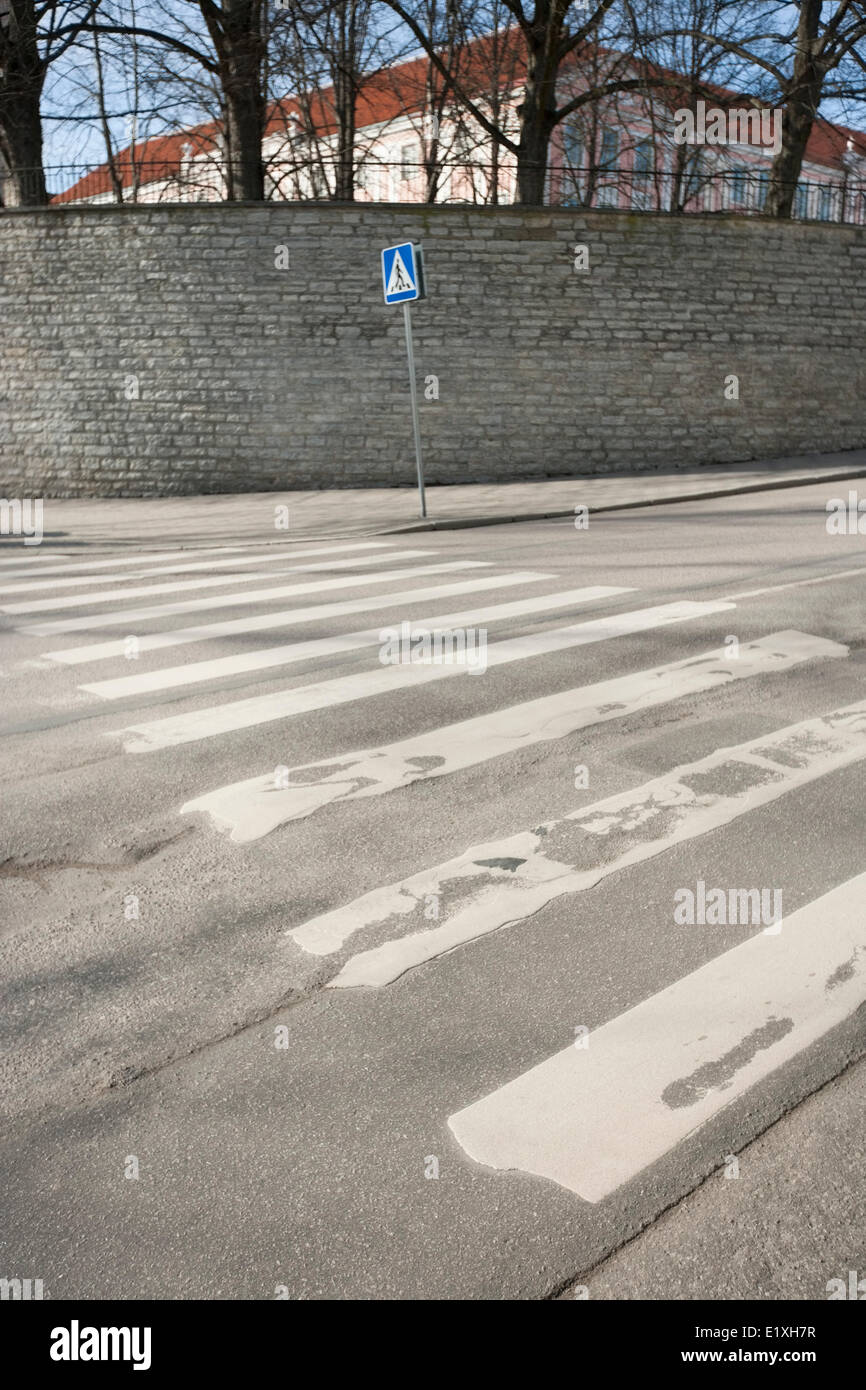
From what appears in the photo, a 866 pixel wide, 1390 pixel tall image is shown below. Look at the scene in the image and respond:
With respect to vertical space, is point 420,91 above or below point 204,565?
above

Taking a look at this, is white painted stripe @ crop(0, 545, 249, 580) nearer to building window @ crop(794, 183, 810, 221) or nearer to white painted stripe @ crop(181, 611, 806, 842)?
white painted stripe @ crop(181, 611, 806, 842)

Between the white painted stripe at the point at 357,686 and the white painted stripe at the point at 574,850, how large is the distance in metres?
1.97

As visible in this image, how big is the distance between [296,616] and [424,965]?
5392mm

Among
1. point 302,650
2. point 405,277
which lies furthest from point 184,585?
point 405,277

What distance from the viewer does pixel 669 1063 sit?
10.0 feet

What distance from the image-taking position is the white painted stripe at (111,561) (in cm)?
1180

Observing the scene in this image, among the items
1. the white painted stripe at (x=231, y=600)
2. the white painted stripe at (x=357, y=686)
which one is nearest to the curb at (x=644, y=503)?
the white painted stripe at (x=231, y=600)

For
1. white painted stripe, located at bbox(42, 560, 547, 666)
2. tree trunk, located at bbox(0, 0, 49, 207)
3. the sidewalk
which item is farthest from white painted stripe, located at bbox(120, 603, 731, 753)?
tree trunk, located at bbox(0, 0, 49, 207)

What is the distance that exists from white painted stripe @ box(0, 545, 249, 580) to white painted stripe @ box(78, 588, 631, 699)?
4.73 metres

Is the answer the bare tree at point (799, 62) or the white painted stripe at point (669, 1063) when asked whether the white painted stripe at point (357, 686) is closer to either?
the white painted stripe at point (669, 1063)

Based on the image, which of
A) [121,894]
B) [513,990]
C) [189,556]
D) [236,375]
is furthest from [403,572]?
[236,375]

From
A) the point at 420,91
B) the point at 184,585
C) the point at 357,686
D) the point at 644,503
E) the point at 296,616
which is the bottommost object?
the point at 357,686

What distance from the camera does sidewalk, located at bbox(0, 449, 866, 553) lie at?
14.4m

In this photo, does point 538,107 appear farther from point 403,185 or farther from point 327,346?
point 327,346
